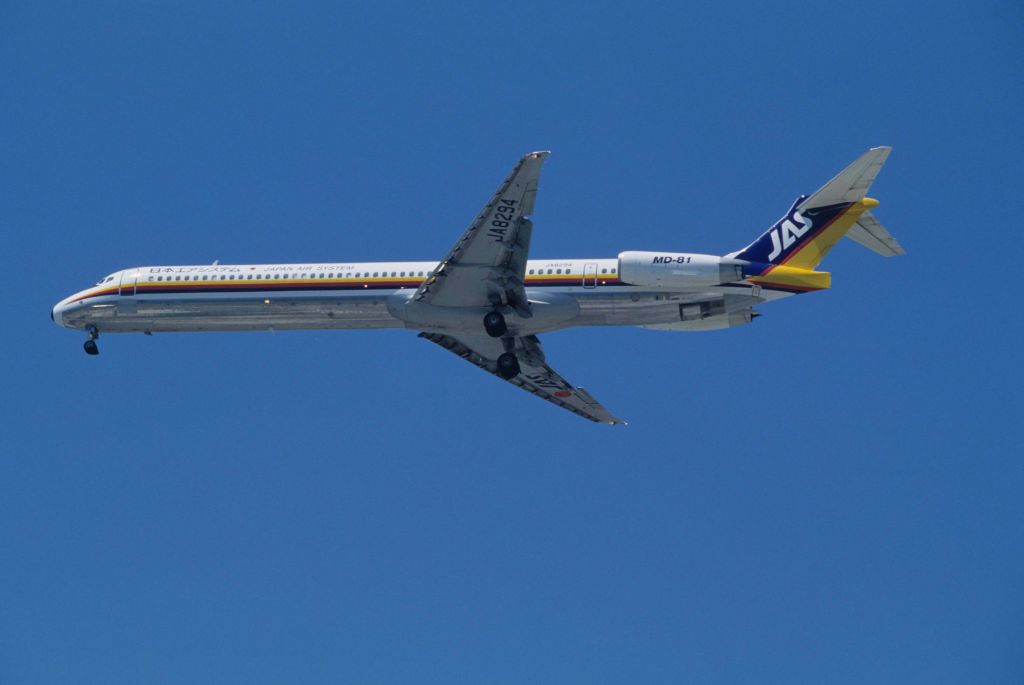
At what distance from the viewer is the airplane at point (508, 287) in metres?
41.6

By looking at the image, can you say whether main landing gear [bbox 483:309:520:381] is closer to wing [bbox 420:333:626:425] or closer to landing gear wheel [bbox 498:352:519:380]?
landing gear wheel [bbox 498:352:519:380]

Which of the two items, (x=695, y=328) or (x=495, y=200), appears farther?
(x=695, y=328)

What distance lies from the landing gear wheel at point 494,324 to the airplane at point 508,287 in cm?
4

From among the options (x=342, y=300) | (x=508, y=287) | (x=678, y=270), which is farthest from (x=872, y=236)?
(x=342, y=300)

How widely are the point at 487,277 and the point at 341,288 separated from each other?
208 inches

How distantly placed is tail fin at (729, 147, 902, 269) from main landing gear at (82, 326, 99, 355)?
2169 cm

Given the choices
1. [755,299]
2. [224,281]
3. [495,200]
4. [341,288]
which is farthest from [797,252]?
[224,281]

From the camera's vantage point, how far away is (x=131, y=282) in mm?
48469

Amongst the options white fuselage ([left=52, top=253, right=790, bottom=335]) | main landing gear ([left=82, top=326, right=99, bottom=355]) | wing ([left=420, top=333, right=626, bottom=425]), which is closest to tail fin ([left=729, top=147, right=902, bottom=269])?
white fuselage ([left=52, top=253, right=790, bottom=335])

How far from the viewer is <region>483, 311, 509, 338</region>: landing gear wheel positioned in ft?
143

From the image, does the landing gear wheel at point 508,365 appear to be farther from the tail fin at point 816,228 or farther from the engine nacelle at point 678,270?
the tail fin at point 816,228

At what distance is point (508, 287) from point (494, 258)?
1150 mm

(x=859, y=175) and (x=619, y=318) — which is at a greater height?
(x=859, y=175)

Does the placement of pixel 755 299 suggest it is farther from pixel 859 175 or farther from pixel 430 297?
pixel 430 297
